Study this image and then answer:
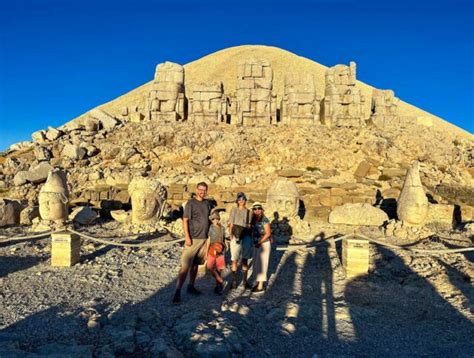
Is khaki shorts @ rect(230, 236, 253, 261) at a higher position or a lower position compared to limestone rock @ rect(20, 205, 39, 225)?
higher

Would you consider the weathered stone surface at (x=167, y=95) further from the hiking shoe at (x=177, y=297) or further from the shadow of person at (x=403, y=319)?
the hiking shoe at (x=177, y=297)

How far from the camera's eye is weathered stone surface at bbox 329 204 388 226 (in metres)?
11.9

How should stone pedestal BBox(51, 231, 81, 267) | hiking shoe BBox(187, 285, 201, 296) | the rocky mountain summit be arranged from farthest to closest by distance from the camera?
1. stone pedestal BBox(51, 231, 81, 267)
2. hiking shoe BBox(187, 285, 201, 296)
3. the rocky mountain summit

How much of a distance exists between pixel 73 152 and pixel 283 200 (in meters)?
10.9

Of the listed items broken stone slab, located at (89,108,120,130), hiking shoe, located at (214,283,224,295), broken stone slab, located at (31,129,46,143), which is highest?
broken stone slab, located at (89,108,120,130)

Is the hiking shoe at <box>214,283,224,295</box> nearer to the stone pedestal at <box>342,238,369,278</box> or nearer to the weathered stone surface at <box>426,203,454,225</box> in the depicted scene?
the stone pedestal at <box>342,238,369,278</box>

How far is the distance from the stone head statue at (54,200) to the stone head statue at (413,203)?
31.6ft

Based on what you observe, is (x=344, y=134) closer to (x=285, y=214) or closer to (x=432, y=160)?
(x=432, y=160)

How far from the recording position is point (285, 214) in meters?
11.4

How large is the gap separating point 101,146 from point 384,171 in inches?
513

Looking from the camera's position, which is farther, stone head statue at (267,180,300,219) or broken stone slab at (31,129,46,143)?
broken stone slab at (31,129,46,143)

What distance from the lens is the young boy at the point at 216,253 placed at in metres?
5.88

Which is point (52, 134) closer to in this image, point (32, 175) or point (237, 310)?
point (32, 175)

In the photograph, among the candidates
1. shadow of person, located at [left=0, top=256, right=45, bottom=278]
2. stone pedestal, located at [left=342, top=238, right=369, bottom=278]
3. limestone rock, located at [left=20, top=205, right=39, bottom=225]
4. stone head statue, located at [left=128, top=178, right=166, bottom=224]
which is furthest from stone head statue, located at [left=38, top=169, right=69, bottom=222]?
stone pedestal, located at [left=342, top=238, right=369, bottom=278]
